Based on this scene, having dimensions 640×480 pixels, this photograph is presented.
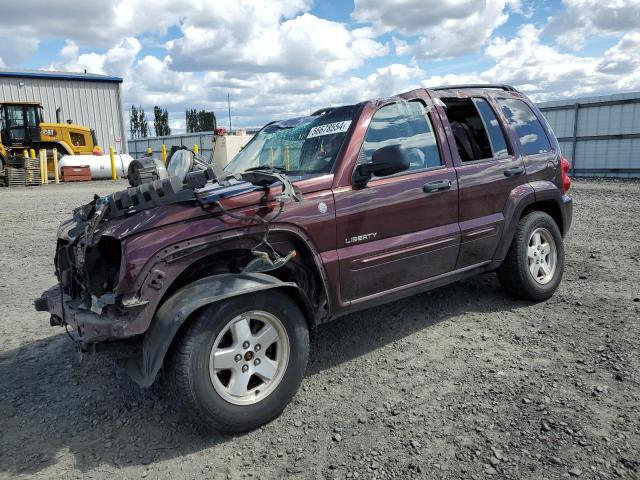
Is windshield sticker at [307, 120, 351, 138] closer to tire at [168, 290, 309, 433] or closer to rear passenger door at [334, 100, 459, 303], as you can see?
rear passenger door at [334, 100, 459, 303]

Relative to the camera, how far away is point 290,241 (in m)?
3.29

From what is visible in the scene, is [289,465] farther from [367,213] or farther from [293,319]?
[367,213]

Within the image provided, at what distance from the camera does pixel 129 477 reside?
2689mm

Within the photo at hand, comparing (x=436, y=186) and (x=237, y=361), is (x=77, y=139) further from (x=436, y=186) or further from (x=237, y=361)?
(x=237, y=361)

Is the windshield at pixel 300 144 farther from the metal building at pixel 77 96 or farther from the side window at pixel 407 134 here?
the metal building at pixel 77 96

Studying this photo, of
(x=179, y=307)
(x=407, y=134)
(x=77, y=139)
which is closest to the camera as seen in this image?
(x=179, y=307)

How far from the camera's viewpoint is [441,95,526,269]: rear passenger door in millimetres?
4195

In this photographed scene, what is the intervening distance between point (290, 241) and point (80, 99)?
34360 millimetres

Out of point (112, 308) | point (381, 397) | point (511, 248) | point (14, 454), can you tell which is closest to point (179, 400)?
point (112, 308)

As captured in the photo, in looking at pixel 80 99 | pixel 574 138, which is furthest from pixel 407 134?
pixel 80 99

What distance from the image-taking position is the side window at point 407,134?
380 cm

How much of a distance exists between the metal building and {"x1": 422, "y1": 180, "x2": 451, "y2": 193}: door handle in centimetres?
3316

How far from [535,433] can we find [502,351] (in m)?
1.08

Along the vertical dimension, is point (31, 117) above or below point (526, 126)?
above
